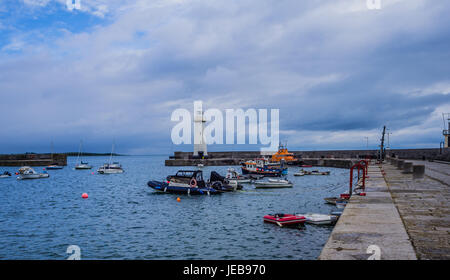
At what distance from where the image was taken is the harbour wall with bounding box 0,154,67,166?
106 m

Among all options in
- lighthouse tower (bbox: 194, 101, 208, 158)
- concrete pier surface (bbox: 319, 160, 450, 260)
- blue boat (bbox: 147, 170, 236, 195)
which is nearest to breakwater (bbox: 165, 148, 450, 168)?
lighthouse tower (bbox: 194, 101, 208, 158)

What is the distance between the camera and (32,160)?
10750cm

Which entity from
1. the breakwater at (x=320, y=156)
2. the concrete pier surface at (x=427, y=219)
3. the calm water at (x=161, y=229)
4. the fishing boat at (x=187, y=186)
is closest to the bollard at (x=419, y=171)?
the calm water at (x=161, y=229)

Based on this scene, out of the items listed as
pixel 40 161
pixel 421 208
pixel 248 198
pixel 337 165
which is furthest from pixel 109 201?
pixel 40 161

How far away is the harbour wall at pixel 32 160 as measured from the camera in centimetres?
10562

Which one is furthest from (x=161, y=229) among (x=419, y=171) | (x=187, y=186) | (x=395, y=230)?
(x=419, y=171)

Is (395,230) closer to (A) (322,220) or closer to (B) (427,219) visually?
(B) (427,219)

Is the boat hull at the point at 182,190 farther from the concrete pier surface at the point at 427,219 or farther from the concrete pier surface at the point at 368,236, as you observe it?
the concrete pier surface at the point at 368,236

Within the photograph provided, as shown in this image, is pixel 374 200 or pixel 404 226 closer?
pixel 404 226
